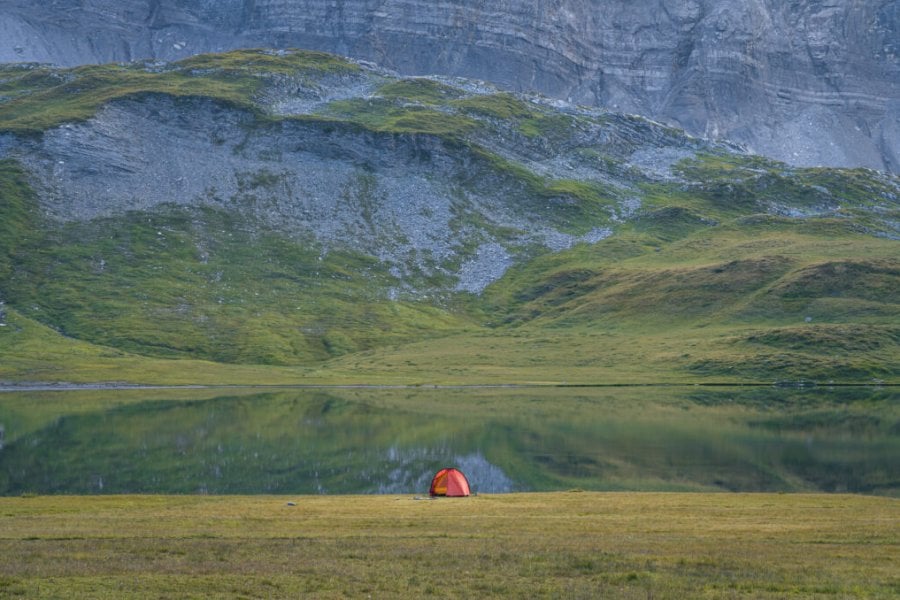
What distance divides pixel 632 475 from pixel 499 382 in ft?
302

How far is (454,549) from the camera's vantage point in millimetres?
32625

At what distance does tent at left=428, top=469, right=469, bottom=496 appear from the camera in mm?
52781

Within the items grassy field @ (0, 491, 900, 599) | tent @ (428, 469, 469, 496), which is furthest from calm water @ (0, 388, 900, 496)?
grassy field @ (0, 491, 900, 599)

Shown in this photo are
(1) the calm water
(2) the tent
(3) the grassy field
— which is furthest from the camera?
(1) the calm water

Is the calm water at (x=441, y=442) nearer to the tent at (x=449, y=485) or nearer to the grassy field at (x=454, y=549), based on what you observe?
the tent at (x=449, y=485)

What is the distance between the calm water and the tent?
6159mm

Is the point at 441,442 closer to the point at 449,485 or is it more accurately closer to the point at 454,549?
the point at 449,485

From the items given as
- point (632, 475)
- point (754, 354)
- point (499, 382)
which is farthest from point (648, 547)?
point (754, 354)

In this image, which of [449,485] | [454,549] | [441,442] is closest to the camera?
[454,549]

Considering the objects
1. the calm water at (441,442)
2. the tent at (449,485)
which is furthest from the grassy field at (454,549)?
the calm water at (441,442)

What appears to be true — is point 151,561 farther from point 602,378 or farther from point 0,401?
point 602,378

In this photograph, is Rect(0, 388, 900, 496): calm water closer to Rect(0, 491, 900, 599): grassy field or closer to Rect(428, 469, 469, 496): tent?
Rect(428, 469, 469, 496): tent

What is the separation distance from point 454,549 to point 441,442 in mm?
50455

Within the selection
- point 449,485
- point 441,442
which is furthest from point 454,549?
point 441,442
